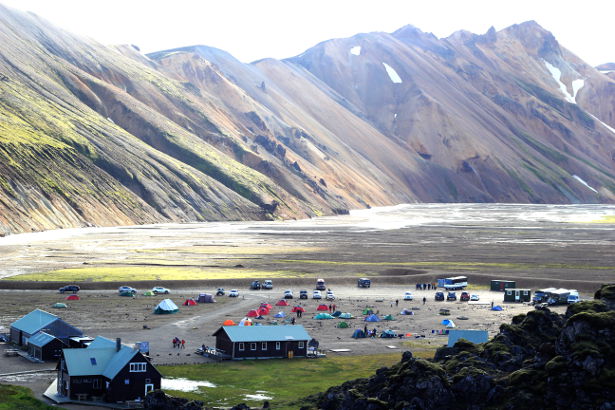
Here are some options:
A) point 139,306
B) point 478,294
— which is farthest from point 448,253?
point 139,306

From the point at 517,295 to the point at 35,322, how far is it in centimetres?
5671

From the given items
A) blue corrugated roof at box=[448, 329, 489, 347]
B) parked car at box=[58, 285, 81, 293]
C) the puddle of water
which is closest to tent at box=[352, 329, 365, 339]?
blue corrugated roof at box=[448, 329, 489, 347]

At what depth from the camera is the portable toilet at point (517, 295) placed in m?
100

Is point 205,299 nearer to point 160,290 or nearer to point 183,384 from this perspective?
point 160,290

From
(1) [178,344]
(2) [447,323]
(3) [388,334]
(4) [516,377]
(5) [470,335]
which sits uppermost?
(4) [516,377]

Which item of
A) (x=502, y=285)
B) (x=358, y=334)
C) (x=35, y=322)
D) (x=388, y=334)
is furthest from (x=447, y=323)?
(x=35, y=322)

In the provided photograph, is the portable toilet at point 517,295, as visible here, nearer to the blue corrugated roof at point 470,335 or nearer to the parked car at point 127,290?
the blue corrugated roof at point 470,335

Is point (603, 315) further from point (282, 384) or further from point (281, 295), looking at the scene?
point (281, 295)

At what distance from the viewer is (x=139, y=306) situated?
89.6m

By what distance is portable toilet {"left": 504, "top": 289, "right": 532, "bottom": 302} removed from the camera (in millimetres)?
100062

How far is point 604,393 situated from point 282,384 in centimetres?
2316

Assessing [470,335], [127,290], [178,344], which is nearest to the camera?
[470,335]

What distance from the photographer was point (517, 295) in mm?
100688

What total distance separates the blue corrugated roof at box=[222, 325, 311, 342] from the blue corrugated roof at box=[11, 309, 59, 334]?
529 inches
